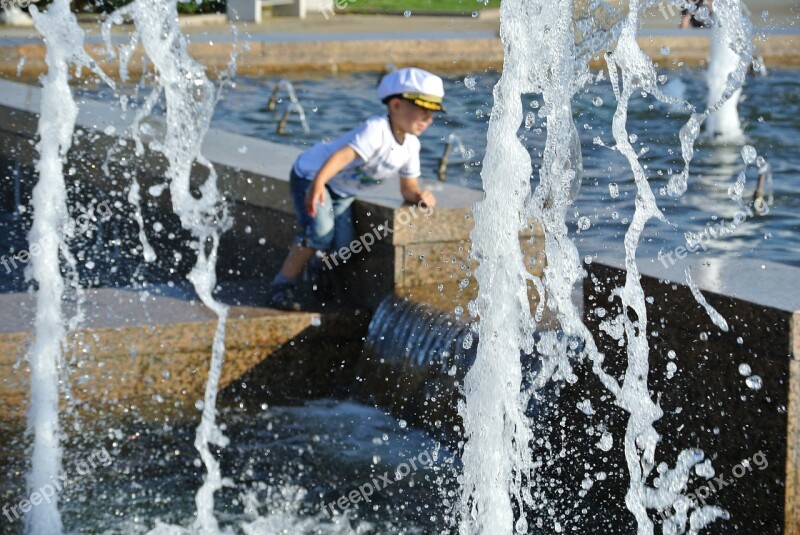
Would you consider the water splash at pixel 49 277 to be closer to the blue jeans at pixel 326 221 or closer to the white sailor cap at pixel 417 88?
the blue jeans at pixel 326 221

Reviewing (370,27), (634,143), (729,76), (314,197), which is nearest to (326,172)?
(314,197)

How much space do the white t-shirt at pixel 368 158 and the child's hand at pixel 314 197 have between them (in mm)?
182

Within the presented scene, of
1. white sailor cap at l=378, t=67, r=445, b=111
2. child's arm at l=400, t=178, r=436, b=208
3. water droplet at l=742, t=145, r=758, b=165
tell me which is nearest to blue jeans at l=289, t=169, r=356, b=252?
child's arm at l=400, t=178, r=436, b=208

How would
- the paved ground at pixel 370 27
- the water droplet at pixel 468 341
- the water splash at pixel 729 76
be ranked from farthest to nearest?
the paved ground at pixel 370 27, the water droplet at pixel 468 341, the water splash at pixel 729 76

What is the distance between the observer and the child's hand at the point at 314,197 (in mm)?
5454

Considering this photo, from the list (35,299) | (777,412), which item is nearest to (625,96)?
(777,412)

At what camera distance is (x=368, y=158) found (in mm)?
5539

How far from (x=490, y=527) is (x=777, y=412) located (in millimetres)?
1020

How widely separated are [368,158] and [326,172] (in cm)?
22

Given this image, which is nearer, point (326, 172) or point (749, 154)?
point (326, 172)

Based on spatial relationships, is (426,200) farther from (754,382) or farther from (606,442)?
(754,382)

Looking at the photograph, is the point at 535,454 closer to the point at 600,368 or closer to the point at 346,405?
the point at 600,368

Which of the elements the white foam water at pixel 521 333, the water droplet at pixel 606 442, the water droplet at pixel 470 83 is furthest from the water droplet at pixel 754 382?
the water droplet at pixel 470 83

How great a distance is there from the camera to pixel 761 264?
4.21 meters
